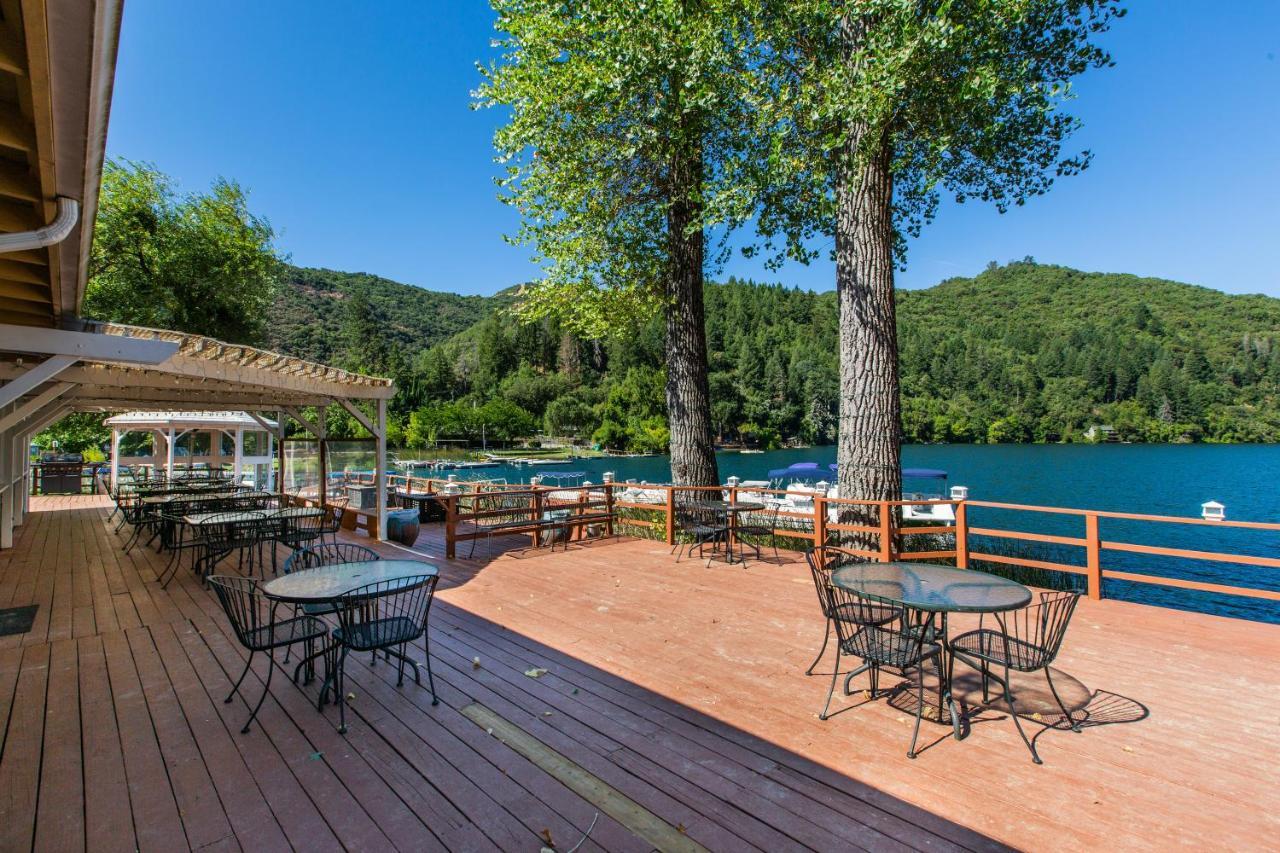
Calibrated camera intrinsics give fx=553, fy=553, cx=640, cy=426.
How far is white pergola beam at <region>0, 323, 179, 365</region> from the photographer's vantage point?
358 centimetres

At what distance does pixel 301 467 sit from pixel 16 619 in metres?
5.87

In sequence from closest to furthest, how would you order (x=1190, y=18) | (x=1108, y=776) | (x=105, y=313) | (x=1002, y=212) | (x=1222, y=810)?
(x=1222, y=810)
(x=1108, y=776)
(x=1002, y=212)
(x=1190, y=18)
(x=105, y=313)

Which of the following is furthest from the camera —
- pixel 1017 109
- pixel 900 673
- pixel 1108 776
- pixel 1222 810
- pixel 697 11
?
pixel 697 11

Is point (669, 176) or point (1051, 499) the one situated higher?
point (669, 176)

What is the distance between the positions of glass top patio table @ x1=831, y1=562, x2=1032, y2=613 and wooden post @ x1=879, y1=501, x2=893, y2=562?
224 centimetres

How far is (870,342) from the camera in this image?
20.2 ft

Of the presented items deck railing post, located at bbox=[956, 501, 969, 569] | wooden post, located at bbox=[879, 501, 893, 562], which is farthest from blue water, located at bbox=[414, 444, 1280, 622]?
wooden post, located at bbox=[879, 501, 893, 562]

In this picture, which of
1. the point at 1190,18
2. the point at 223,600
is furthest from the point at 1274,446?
the point at 223,600

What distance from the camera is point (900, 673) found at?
3.37 m

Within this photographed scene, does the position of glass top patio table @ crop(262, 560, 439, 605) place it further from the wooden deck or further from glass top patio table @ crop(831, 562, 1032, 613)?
glass top patio table @ crop(831, 562, 1032, 613)

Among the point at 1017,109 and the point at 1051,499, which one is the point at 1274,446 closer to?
the point at 1051,499

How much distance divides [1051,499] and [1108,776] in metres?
27.7

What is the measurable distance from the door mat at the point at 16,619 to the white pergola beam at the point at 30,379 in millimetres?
1918

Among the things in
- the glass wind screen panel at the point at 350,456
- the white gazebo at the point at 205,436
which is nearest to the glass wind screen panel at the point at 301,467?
the glass wind screen panel at the point at 350,456
